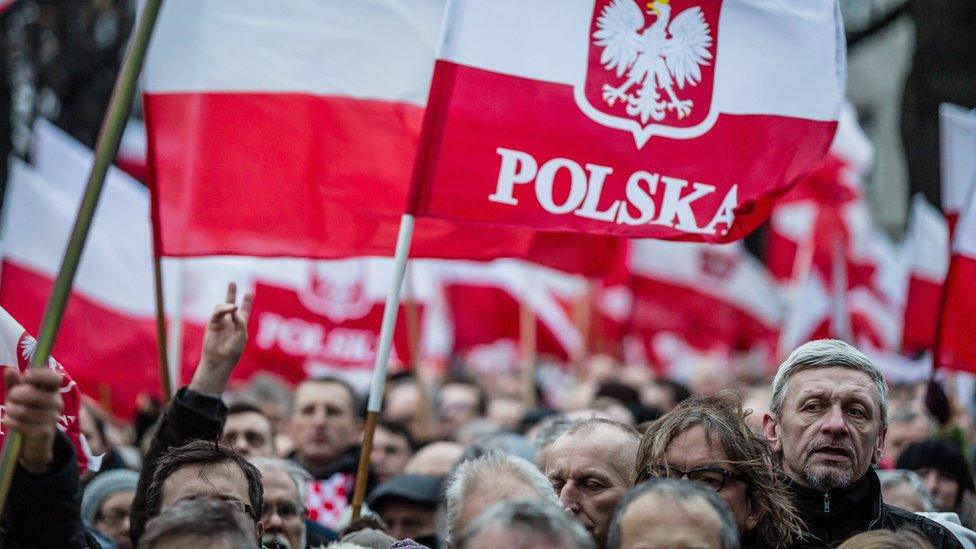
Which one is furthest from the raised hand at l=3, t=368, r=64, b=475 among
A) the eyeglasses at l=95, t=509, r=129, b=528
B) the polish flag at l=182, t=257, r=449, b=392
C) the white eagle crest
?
the polish flag at l=182, t=257, r=449, b=392

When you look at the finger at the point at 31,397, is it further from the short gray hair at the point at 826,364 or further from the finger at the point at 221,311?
the short gray hair at the point at 826,364

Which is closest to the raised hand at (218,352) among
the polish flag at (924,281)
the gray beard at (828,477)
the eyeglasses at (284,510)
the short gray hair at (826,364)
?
the eyeglasses at (284,510)

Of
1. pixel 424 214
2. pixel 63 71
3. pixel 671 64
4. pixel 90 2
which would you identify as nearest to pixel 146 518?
pixel 424 214

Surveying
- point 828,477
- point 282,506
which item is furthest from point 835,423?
point 282,506

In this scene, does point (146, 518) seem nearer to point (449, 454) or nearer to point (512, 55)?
point (512, 55)

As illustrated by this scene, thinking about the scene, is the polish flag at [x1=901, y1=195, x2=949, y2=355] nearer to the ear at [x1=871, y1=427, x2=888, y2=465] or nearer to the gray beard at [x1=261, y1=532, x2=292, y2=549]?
the ear at [x1=871, y1=427, x2=888, y2=465]

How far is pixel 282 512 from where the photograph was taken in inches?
208

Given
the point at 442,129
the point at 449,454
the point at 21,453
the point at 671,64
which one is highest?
the point at 671,64

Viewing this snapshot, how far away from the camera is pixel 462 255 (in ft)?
19.4

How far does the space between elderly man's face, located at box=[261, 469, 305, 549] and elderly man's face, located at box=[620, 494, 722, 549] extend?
2001mm

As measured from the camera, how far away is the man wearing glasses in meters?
4.07

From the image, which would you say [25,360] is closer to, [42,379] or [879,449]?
[42,379]

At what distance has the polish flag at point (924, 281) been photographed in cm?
966

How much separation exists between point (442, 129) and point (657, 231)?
0.84 m
